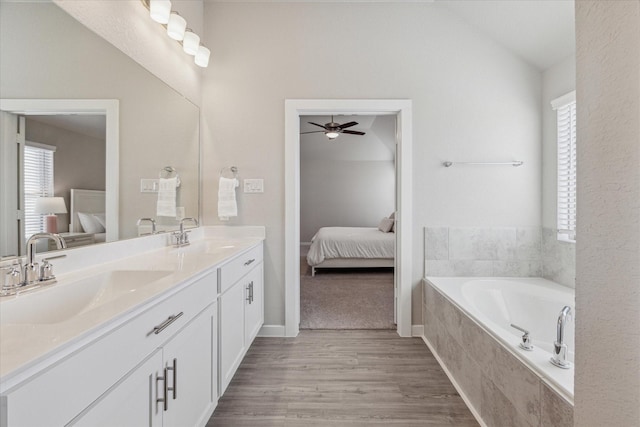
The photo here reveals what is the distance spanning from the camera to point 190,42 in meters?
2.12

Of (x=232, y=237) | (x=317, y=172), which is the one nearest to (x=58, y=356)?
(x=232, y=237)

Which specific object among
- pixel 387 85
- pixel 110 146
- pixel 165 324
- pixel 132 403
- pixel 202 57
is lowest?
pixel 132 403

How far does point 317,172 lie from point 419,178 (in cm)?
514

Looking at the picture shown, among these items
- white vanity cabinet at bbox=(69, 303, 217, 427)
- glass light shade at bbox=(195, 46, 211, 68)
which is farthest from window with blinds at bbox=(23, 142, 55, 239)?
glass light shade at bbox=(195, 46, 211, 68)

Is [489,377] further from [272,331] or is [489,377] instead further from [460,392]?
[272,331]

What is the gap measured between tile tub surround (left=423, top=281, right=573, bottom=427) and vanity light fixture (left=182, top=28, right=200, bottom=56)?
99.7 inches

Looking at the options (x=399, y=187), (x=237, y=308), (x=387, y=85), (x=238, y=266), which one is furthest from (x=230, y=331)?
(x=387, y=85)

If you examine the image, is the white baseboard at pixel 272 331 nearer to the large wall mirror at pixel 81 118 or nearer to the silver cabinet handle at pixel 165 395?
the large wall mirror at pixel 81 118

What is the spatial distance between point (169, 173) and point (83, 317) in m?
1.45

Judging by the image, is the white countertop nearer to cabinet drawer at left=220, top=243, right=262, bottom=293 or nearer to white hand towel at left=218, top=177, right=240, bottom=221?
cabinet drawer at left=220, top=243, right=262, bottom=293

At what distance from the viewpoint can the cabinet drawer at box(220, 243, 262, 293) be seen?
1.60m

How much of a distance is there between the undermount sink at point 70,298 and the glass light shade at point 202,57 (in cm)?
172

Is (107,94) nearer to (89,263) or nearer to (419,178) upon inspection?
(89,263)

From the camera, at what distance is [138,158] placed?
1695mm
